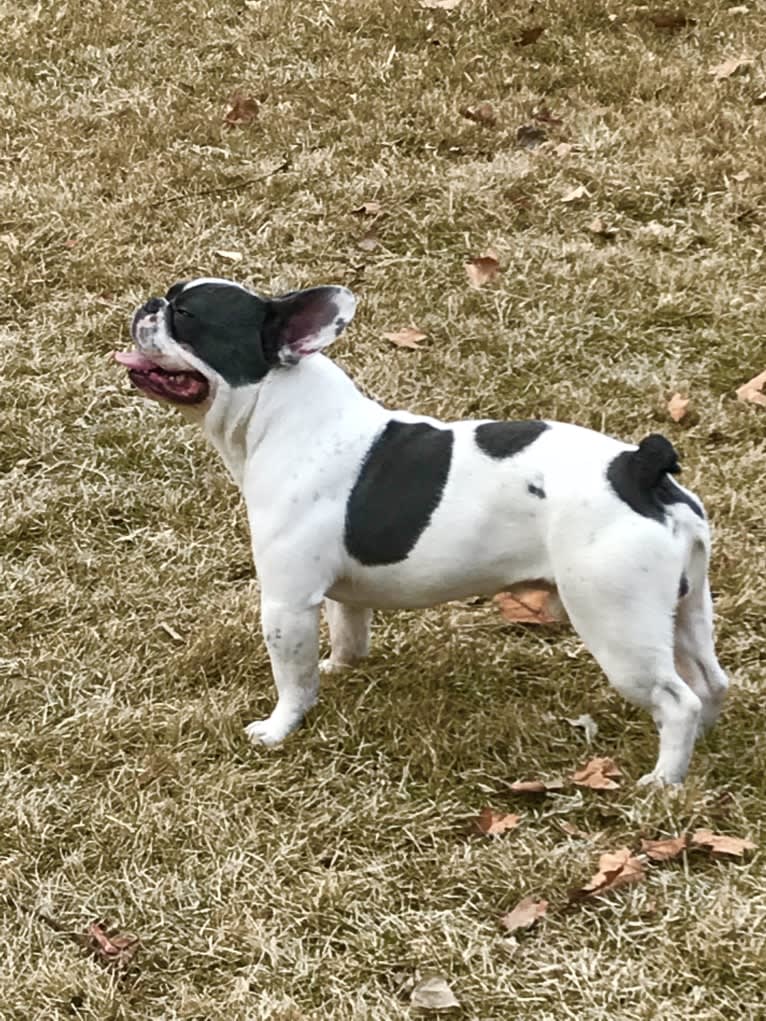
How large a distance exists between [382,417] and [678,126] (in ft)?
13.5

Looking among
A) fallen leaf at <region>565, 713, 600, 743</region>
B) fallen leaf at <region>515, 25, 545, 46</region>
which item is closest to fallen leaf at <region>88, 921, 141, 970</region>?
fallen leaf at <region>565, 713, 600, 743</region>

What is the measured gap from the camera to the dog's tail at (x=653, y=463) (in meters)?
2.95

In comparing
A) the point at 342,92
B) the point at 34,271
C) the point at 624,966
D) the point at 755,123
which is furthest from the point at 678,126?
the point at 624,966

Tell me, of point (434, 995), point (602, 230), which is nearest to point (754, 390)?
point (602, 230)

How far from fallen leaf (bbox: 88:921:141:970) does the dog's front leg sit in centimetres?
68

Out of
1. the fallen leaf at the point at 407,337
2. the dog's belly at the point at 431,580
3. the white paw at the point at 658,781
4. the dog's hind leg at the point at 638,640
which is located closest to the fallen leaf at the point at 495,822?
the white paw at the point at 658,781

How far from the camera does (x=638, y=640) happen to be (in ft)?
9.75

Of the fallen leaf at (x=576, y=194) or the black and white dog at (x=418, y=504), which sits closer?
the black and white dog at (x=418, y=504)

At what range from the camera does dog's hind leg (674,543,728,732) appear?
3086 mm

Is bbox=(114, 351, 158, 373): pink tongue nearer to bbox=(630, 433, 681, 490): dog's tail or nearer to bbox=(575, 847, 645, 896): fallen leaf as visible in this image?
bbox=(630, 433, 681, 490): dog's tail

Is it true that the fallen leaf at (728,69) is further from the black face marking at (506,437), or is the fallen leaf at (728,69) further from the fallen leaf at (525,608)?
the black face marking at (506,437)

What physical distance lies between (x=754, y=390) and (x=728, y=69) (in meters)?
3.10

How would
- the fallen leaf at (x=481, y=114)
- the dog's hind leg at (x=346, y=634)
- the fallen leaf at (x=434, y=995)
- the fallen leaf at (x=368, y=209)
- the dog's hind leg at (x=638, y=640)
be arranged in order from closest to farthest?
the fallen leaf at (x=434, y=995) → the dog's hind leg at (x=638, y=640) → the dog's hind leg at (x=346, y=634) → the fallen leaf at (x=368, y=209) → the fallen leaf at (x=481, y=114)

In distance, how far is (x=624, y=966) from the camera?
2.86 metres
